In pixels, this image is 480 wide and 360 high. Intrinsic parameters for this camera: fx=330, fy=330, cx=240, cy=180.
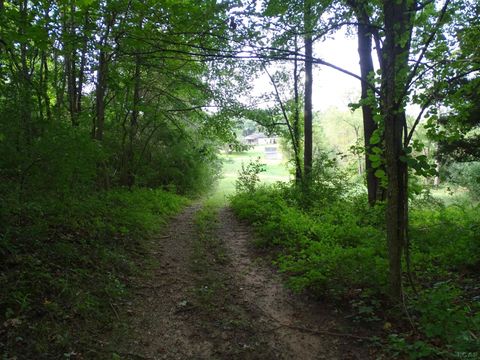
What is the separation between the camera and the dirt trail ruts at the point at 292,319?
3.50 meters

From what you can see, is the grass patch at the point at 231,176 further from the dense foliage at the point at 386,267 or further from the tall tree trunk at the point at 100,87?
the dense foliage at the point at 386,267

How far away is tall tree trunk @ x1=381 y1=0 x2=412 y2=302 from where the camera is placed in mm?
3590

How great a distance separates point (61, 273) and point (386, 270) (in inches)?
169

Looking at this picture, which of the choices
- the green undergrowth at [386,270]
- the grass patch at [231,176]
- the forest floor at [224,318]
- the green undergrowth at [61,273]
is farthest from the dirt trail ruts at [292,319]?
the grass patch at [231,176]

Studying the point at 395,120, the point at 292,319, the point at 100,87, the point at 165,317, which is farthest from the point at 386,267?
the point at 100,87

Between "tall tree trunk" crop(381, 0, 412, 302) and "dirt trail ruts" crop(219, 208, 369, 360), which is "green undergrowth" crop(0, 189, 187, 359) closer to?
"dirt trail ruts" crop(219, 208, 369, 360)

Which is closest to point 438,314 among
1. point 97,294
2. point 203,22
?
point 97,294

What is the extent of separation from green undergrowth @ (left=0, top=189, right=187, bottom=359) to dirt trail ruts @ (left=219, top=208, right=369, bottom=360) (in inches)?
74.6

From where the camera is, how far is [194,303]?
4566 millimetres

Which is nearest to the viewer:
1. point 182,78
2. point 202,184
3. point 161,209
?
point 161,209

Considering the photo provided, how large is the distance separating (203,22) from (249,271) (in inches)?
163

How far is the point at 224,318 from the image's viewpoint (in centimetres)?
420

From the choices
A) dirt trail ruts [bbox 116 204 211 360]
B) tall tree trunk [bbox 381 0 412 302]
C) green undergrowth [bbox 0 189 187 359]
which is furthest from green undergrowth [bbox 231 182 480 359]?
green undergrowth [bbox 0 189 187 359]

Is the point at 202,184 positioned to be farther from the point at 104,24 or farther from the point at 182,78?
the point at 104,24
